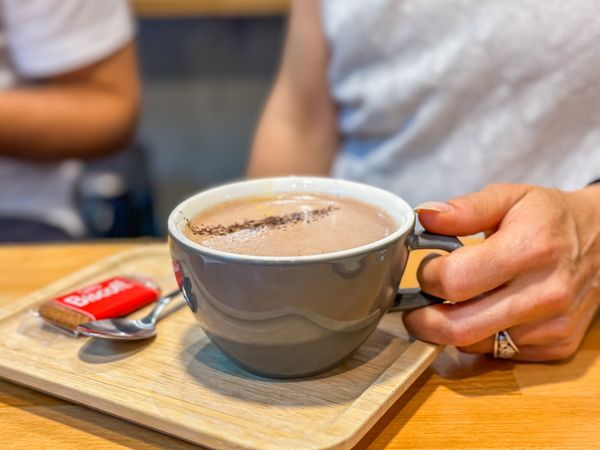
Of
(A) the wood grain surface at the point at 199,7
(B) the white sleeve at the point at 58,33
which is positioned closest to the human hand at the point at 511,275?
(B) the white sleeve at the point at 58,33

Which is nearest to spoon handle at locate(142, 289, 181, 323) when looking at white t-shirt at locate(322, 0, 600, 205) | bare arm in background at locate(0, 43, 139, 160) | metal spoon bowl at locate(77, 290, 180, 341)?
metal spoon bowl at locate(77, 290, 180, 341)

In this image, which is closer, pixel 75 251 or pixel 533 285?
pixel 533 285

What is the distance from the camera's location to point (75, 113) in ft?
4.57

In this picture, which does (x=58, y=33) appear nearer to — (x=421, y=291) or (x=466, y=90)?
(x=466, y=90)

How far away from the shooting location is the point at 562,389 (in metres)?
0.60

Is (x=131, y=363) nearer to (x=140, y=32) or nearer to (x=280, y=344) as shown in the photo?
(x=280, y=344)

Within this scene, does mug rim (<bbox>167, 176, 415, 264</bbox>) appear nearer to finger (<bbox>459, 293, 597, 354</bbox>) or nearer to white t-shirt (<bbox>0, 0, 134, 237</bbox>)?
finger (<bbox>459, 293, 597, 354</bbox>)

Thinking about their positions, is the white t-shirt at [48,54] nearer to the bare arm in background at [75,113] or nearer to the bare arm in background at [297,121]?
the bare arm in background at [75,113]

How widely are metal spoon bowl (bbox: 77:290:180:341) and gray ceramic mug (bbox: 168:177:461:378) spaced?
0.28ft

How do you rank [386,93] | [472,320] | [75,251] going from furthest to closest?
[386,93], [75,251], [472,320]

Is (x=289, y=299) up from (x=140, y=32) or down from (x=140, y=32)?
up

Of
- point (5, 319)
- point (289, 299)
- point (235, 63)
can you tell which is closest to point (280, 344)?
point (289, 299)

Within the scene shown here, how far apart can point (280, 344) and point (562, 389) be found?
0.24 m

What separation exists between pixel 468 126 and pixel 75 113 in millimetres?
768
